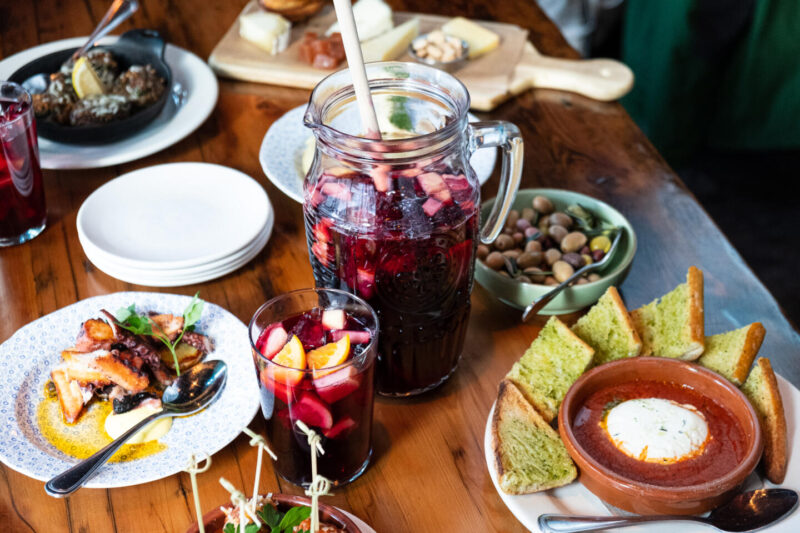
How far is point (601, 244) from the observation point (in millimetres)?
1362

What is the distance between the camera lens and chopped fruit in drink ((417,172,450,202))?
100 centimetres

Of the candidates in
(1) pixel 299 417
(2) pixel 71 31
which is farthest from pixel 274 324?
(2) pixel 71 31

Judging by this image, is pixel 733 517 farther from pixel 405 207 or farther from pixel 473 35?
pixel 473 35

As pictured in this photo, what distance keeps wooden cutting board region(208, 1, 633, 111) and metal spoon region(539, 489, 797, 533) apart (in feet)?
3.86

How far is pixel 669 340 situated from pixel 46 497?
0.87 meters

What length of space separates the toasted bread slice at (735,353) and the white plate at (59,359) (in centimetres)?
65

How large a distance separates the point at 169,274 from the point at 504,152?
1.96ft

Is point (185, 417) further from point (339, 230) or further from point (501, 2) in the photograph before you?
point (501, 2)

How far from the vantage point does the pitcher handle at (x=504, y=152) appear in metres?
1.07

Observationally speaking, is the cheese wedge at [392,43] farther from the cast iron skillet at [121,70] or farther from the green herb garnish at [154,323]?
the green herb garnish at [154,323]

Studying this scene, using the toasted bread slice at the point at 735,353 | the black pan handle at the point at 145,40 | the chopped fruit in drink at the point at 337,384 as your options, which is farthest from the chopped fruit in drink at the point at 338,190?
the black pan handle at the point at 145,40

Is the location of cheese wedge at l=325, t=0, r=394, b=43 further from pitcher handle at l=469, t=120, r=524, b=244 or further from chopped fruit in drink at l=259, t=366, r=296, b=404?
chopped fruit in drink at l=259, t=366, r=296, b=404

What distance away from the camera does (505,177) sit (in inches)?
45.9

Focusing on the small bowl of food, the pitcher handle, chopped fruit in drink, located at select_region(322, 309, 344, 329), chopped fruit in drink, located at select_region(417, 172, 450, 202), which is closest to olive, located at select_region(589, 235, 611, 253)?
the pitcher handle
